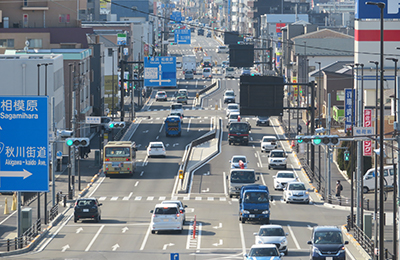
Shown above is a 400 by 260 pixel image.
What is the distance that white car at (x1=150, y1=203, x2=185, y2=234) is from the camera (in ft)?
145

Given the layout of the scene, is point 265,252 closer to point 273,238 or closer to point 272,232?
point 273,238

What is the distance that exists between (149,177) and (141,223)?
21263 millimetres

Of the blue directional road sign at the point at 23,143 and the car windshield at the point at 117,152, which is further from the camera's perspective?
the car windshield at the point at 117,152

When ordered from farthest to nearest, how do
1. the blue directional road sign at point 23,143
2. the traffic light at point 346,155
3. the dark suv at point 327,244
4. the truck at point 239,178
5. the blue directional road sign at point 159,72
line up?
the blue directional road sign at point 159,72, the traffic light at point 346,155, the truck at point 239,178, the blue directional road sign at point 23,143, the dark suv at point 327,244

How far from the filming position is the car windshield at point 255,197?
47531 mm

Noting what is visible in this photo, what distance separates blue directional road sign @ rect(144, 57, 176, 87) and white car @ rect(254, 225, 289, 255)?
152ft

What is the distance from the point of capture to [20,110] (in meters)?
39.6

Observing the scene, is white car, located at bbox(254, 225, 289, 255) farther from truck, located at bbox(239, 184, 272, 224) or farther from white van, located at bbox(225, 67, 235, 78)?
white van, located at bbox(225, 67, 235, 78)

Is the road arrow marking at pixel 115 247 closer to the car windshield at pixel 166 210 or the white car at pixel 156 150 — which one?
the car windshield at pixel 166 210

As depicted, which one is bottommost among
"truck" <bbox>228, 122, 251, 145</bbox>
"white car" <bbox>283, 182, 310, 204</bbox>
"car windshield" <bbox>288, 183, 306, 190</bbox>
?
"white car" <bbox>283, 182, 310, 204</bbox>

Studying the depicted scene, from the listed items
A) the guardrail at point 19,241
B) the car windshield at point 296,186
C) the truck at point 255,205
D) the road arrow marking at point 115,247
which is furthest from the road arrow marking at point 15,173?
the car windshield at point 296,186

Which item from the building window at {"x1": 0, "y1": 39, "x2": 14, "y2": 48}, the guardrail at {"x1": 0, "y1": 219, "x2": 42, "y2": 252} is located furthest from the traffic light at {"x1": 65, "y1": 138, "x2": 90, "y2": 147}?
the building window at {"x1": 0, "y1": 39, "x2": 14, "y2": 48}

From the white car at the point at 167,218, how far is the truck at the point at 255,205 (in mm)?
4913

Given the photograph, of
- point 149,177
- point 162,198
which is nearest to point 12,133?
point 162,198
